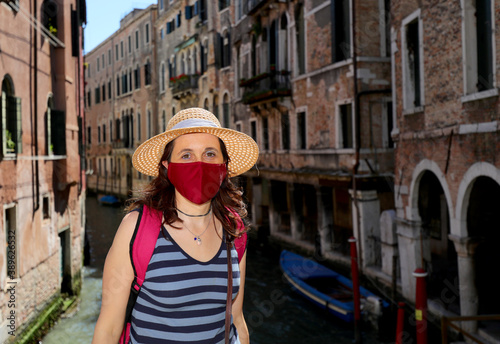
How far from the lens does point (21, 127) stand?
26.1ft

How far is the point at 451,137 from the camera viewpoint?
7.54 metres

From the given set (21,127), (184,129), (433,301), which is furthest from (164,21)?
(184,129)

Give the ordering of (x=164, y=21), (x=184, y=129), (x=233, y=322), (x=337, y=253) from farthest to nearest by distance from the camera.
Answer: (x=164, y=21)
(x=337, y=253)
(x=233, y=322)
(x=184, y=129)

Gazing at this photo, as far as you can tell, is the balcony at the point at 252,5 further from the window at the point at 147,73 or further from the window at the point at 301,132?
the window at the point at 147,73

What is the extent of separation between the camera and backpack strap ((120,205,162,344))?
1707 millimetres

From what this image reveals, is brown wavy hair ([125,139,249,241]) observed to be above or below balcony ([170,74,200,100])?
below

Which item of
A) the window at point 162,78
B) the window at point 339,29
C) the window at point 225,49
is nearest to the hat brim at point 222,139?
the window at point 339,29

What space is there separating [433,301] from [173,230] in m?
7.49

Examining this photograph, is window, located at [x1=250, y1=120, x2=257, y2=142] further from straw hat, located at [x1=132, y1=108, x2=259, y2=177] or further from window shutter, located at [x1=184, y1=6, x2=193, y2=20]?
straw hat, located at [x1=132, y1=108, x2=259, y2=177]

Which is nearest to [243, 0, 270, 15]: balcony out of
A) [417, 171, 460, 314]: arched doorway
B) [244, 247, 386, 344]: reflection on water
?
[417, 171, 460, 314]: arched doorway

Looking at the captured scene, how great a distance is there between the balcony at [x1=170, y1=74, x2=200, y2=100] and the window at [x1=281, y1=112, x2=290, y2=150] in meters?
8.92

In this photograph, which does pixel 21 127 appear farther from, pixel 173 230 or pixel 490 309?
pixel 490 309

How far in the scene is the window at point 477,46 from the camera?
6.73 m

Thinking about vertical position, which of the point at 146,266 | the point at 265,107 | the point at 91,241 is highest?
the point at 265,107
